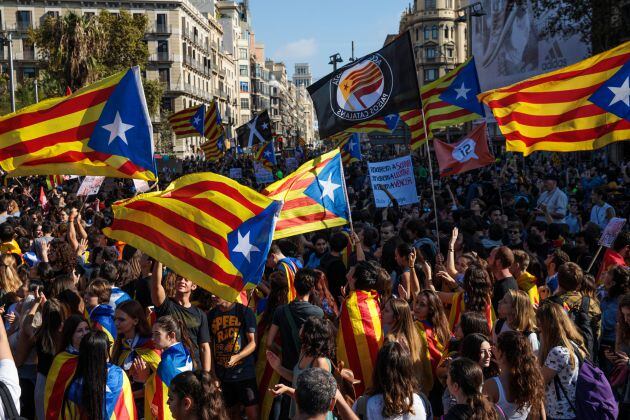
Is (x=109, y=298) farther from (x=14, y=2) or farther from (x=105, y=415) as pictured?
(x=14, y=2)

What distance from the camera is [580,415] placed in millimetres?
4785

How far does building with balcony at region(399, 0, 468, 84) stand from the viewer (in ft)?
325

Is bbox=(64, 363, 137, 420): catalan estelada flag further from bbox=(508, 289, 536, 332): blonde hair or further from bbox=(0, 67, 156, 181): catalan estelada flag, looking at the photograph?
bbox=(0, 67, 156, 181): catalan estelada flag

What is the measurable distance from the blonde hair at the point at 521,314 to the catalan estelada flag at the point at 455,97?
8.47 metres

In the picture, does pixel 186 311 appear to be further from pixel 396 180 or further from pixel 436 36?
pixel 436 36

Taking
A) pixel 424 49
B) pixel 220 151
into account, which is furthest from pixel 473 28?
pixel 424 49

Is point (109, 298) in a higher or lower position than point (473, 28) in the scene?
lower

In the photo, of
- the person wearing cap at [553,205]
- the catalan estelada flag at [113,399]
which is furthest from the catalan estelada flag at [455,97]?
the catalan estelada flag at [113,399]

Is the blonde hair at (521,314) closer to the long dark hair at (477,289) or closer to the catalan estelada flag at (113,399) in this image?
the long dark hair at (477,289)

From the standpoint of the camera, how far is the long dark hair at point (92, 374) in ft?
14.4

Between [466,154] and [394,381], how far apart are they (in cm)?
907

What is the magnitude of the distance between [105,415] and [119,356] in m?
1.00

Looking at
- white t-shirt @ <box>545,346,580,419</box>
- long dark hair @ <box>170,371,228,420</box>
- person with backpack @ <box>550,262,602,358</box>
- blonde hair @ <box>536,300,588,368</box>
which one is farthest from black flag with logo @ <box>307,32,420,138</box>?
long dark hair @ <box>170,371,228,420</box>

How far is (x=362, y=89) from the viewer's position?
9.42 meters
